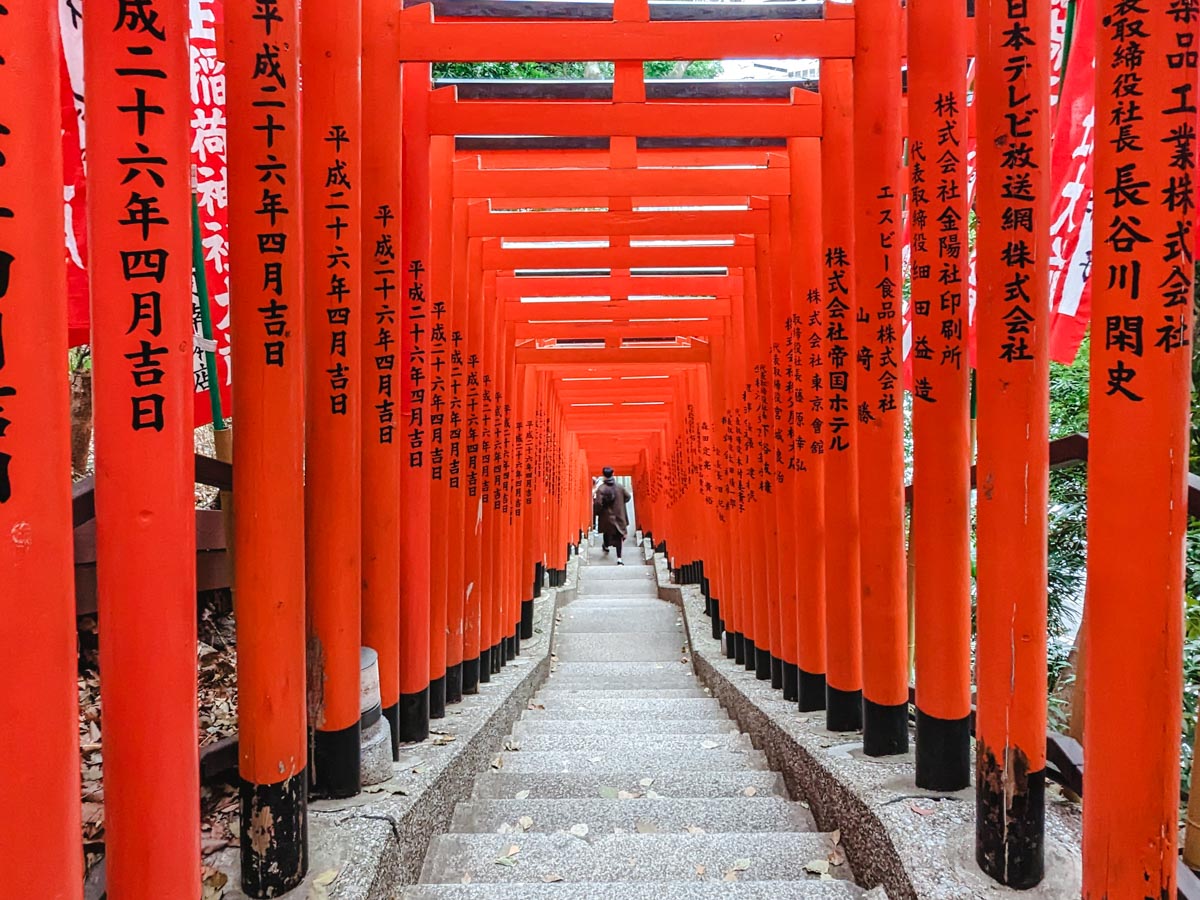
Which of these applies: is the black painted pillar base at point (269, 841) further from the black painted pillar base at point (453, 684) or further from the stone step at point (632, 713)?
the stone step at point (632, 713)

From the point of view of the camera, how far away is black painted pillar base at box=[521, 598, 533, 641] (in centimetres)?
1039

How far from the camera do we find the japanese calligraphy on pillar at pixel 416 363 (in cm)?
467

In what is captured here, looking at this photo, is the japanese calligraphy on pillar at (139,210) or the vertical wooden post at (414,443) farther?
the vertical wooden post at (414,443)

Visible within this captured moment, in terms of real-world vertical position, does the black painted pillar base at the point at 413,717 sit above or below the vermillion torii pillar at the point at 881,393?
below

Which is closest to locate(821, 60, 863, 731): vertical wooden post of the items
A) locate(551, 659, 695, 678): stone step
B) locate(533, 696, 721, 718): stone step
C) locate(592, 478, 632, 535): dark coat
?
locate(533, 696, 721, 718): stone step

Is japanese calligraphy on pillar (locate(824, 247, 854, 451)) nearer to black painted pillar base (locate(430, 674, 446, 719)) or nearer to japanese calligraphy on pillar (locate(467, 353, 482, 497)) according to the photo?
black painted pillar base (locate(430, 674, 446, 719))

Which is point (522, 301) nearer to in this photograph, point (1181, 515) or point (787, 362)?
point (787, 362)

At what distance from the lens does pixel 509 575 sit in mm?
9219

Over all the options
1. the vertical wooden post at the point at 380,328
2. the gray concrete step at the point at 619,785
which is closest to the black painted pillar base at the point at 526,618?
the gray concrete step at the point at 619,785

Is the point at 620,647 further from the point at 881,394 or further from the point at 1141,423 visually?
the point at 1141,423

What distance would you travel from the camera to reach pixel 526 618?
10.5m

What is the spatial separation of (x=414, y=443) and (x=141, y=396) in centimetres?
261

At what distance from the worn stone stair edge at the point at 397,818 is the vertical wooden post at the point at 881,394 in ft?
6.79

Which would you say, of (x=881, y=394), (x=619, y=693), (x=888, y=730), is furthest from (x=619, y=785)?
(x=619, y=693)
